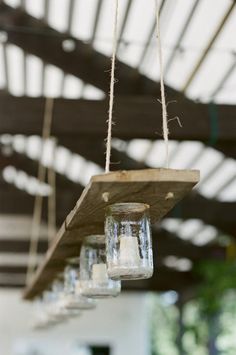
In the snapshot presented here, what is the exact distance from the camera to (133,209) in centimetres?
176

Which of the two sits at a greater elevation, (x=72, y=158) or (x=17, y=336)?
(x=72, y=158)

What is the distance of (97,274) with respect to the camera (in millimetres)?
2281

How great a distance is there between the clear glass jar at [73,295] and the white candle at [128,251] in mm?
1113

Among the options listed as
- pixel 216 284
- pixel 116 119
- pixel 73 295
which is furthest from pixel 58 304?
pixel 216 284

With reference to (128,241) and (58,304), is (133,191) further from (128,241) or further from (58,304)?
(58,304)

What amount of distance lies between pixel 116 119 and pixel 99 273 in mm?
2255

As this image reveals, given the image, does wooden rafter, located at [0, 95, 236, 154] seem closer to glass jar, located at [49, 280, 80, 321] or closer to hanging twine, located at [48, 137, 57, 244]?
glass jar, located at [49, 280, 80, 321]

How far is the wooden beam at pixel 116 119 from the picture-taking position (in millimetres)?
4441

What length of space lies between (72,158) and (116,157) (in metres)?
1.07

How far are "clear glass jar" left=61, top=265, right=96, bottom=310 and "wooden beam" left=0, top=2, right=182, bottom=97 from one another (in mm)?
2683

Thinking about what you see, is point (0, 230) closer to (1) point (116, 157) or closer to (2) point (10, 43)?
(1) point (116, 157)

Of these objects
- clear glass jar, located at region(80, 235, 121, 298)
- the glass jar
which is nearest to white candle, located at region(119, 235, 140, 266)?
clear glass jar, located at region(80, 235, 121, 298)

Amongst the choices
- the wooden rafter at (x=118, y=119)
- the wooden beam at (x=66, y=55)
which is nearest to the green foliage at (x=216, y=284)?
the wooden beam at (x=66, y=55)

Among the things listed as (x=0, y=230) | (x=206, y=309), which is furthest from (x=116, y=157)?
(x=0, y=230)
